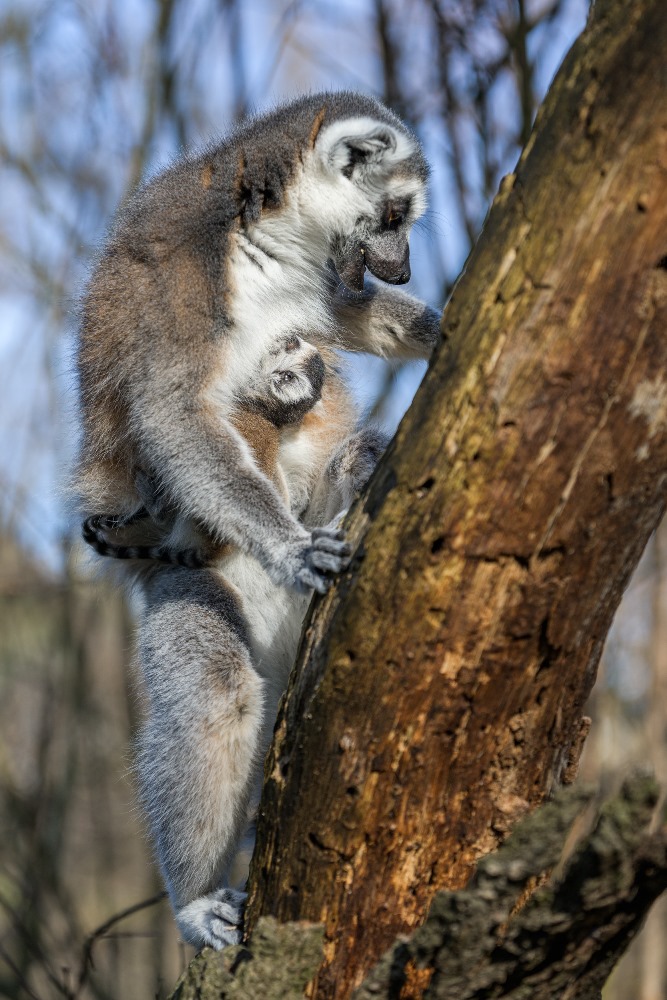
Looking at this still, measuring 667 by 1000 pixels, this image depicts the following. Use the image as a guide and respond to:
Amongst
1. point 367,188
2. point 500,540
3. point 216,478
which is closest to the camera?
point 500,540

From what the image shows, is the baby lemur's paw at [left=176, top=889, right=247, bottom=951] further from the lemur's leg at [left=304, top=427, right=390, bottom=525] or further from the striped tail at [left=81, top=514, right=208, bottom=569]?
the lemur's leg at [left=304, top=427, right=390, bottom=525]

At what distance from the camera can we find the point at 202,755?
3.82m

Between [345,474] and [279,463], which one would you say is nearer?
[345,474]

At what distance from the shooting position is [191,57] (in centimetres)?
783

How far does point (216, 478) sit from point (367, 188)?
157 centimetres

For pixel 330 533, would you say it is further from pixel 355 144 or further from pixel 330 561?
pixel 355 144

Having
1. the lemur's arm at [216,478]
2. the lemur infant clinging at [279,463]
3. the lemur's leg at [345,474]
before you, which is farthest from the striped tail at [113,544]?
the lemur's leg at [345,474]

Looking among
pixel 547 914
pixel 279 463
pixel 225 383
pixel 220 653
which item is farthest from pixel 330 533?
pixel 547 914

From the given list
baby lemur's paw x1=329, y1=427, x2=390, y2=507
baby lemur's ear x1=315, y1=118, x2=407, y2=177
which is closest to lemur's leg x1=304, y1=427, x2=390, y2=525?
baby lemur's paw x1=329, y1=427, x2=390, y2=507

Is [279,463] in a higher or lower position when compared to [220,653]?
higher

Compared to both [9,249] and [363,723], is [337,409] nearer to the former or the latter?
[363,723]

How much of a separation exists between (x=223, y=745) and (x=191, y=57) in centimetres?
609

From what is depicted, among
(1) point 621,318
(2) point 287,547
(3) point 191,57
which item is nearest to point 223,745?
(2) point 287,547

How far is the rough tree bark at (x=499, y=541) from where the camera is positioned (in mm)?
2486
